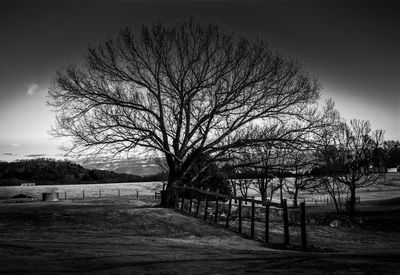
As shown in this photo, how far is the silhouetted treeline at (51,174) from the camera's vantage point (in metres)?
66.3

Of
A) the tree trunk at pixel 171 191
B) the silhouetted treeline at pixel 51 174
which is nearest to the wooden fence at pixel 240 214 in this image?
the tree trunk at pixel 171 191

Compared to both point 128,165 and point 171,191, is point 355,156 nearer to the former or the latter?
point 171,191

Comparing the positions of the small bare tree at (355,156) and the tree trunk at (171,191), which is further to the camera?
the small bare tree at (355,156)

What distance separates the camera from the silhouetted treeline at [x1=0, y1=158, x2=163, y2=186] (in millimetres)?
66312

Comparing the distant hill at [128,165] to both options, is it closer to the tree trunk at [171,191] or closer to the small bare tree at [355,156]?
the tree trunk at [171,191]

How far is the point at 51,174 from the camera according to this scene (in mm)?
69188

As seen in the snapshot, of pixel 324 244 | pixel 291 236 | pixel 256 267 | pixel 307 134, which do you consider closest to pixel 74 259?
pixel 256 267

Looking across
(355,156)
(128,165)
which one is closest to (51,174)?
(128,165)

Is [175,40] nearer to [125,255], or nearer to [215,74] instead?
[215,74]

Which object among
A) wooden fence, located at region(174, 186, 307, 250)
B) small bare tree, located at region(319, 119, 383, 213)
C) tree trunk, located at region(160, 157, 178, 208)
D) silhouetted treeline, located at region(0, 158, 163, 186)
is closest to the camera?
wooden fence, located at region(174, 186, 307, 250)

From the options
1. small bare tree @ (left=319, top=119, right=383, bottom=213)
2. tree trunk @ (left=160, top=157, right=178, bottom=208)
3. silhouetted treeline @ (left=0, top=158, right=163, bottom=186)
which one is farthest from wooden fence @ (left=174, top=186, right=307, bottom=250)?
silhouetted treeline @ (left=0, top=158, right=163, bottom=186)

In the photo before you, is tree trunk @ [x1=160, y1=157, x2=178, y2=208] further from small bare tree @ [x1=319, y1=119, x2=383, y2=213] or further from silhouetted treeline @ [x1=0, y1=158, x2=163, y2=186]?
silhouetted treeline @ [x1=0, y1=158, x2=163, y2=186]

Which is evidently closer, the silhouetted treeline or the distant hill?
the distant hill

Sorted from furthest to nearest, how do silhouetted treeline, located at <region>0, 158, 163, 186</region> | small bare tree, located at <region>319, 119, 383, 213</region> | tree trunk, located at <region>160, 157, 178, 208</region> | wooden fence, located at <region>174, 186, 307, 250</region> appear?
silhouetted treeline, located at <region>0, 158, 163, 186</region> → small bare tree, located at <region>319, 119, 383, 213</region> → tree trunk, located at <region>160, 157, 178, 208</region> → wooden fence, located at <region>174, 186, 307, 250</region>
